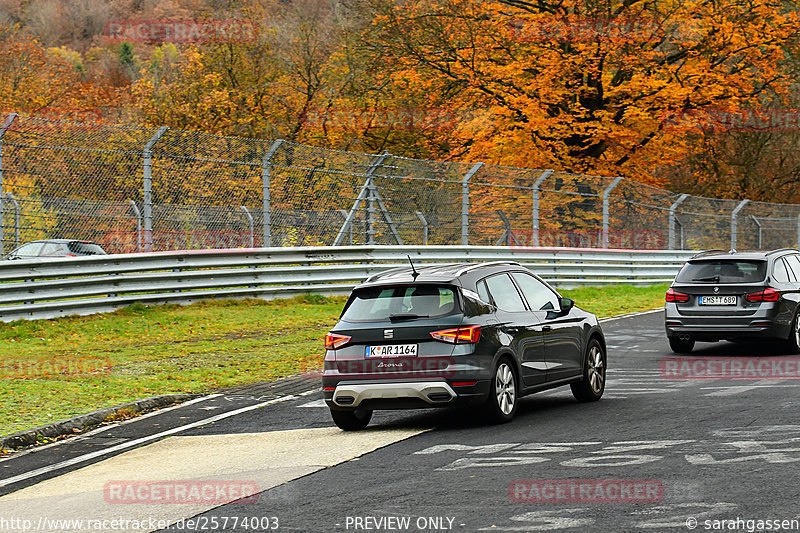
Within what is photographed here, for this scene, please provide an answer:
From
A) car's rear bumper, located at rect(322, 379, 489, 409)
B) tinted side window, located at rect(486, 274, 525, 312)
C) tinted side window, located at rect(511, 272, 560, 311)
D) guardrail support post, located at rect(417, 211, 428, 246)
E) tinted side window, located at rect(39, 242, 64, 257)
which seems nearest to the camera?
car's rear bumper, located at rect(322, 379, 489, 409)

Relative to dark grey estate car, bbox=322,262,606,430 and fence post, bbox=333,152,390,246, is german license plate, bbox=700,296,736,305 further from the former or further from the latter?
fence post, bbox=333,152,390,246

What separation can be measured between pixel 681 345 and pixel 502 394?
268 inches

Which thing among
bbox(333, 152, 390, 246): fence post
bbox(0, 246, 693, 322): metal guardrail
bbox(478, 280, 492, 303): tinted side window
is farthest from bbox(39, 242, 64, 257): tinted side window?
bbox(478, 280, 492, 303): tinted side window

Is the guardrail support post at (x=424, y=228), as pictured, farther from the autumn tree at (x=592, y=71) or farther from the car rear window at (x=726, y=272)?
the autumn tree at (x=592, y=71)

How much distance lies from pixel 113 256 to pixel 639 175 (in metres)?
22.6

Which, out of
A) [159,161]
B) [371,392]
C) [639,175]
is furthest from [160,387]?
[639,175]

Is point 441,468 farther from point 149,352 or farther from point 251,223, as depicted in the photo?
point 251,223

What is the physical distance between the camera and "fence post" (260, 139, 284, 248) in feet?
66.7

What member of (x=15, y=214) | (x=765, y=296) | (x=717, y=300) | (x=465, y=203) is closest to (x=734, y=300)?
(x=717, y=300)

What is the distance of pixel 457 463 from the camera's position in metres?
7.85

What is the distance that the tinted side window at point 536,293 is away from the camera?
1058 centimetres

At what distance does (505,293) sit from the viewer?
1024cm

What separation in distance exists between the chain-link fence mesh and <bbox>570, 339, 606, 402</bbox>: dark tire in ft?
31.3

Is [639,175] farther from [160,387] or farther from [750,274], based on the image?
[160,387]
